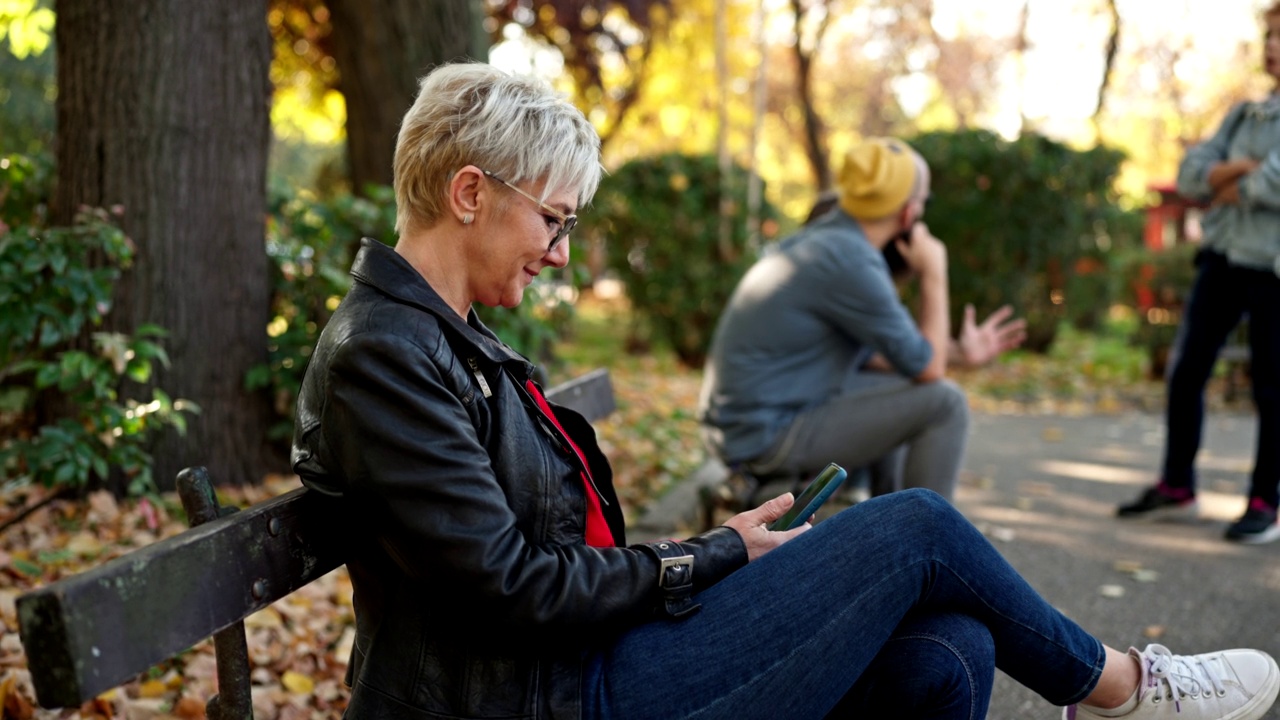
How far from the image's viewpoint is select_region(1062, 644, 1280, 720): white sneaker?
2.43 m

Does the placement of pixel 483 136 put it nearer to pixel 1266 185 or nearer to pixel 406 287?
pixel 406 287

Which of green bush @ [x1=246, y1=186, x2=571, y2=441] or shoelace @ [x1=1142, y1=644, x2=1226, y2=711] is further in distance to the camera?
green bush @ [x1=246, y1=186, x2=571, y2=441]

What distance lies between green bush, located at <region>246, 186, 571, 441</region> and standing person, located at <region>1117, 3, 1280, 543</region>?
2874 millimetres

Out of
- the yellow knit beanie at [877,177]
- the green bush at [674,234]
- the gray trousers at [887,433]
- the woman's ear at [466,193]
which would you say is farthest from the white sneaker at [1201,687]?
the green bush at [674,234]

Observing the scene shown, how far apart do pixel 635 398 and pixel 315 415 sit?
679cm

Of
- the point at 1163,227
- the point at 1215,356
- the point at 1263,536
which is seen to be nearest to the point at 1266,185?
the point at 1215,356

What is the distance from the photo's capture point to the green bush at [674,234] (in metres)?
10.5

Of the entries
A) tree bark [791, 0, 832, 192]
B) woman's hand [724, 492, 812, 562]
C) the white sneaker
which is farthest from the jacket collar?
tree bark [791, 0, 832, 192]

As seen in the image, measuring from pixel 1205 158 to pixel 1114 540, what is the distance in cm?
172

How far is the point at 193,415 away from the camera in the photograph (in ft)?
14.6

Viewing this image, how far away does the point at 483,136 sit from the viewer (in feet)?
6.51

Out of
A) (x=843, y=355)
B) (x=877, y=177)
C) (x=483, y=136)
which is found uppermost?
(x=483, y=136)

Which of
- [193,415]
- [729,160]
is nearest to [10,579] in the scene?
[193,415]

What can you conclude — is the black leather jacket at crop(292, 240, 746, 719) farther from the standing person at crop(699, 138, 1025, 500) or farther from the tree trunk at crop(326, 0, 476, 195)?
the tree trunk at crop(326, 0, 476, 195)
